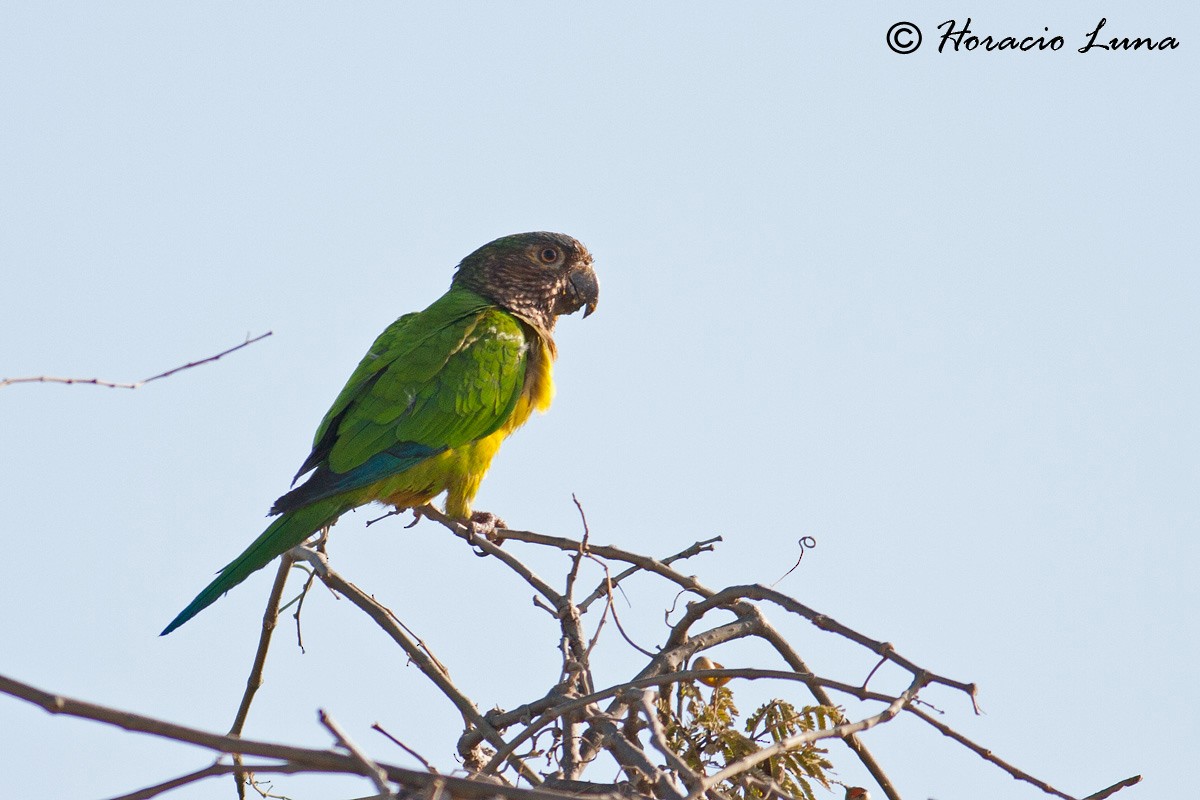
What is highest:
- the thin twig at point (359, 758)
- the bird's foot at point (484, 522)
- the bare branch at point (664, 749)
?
the bird's foot at point (484, 522)

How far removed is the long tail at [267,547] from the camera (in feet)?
15.7

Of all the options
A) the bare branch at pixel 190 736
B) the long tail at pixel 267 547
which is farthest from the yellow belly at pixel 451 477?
the bare branch at pixel 190 736

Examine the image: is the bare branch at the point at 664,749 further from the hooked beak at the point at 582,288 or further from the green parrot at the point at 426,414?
the hooked beak at the point at 582,288

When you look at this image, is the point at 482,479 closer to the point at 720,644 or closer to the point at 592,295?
the point at 592,295

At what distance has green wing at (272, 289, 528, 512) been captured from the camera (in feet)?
19.2

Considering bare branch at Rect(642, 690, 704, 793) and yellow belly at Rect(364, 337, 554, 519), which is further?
yellow belly at Rect(364, 337, 554, 519)

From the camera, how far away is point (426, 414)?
607cm

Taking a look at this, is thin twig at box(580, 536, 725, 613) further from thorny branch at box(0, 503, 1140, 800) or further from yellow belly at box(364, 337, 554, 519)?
yellow belly at box(364, 337, 554, 519)

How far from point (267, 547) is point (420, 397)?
1.25 meters

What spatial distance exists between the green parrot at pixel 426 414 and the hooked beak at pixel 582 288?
34 centimetres

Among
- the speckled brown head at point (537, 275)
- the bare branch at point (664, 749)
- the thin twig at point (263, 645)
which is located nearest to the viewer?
the bare branch at point (664, 749)

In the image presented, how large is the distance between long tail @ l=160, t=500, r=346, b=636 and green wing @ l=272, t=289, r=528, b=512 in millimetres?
117

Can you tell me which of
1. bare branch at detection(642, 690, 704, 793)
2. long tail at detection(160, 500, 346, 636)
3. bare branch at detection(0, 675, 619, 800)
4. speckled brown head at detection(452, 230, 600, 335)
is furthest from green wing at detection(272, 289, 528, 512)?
bare branch at detection(0, 675, 619, 800)

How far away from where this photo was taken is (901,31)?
30.3ft
